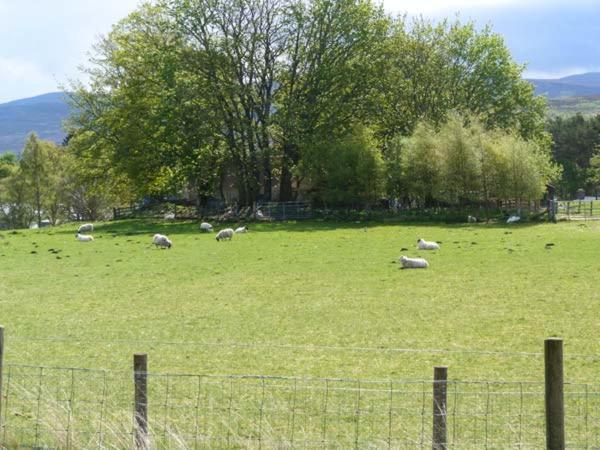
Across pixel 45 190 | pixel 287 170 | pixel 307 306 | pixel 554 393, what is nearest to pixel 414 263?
pixel 307 306

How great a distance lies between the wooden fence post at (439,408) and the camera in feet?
23.8

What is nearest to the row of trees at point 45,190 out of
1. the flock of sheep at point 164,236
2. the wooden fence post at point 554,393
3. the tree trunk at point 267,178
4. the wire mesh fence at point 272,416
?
the tree trunk at point 267,178

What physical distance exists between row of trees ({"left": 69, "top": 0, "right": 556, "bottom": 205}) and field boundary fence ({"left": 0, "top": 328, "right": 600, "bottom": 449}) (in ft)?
161

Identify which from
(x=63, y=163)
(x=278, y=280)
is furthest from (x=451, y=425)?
(x=63, y=163)

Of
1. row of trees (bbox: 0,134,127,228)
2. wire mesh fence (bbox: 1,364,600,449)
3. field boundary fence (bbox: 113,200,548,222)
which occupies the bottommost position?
wire mesh fence (bbox: 1,364,600,449)

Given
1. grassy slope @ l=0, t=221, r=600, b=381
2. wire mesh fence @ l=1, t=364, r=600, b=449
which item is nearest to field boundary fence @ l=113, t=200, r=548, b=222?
grassy slope @ l=0, t=221, r=600, b=381

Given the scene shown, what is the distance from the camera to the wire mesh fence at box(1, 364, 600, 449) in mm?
8742

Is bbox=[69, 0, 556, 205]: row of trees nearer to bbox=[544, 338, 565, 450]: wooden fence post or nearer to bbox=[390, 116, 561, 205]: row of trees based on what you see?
bbox=[390, 116, 561, 205]: row of trees

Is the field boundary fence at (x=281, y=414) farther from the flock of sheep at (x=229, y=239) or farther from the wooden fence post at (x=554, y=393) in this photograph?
the flock of sheep at (x=229, y=239)

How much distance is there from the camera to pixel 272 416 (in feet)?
33.1

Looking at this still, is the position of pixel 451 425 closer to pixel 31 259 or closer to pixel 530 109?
pixel 31 259

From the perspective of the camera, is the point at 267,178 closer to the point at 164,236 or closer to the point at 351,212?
the point at 351,212

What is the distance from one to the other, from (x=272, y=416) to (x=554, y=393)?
14.3ft

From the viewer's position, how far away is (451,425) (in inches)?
378
